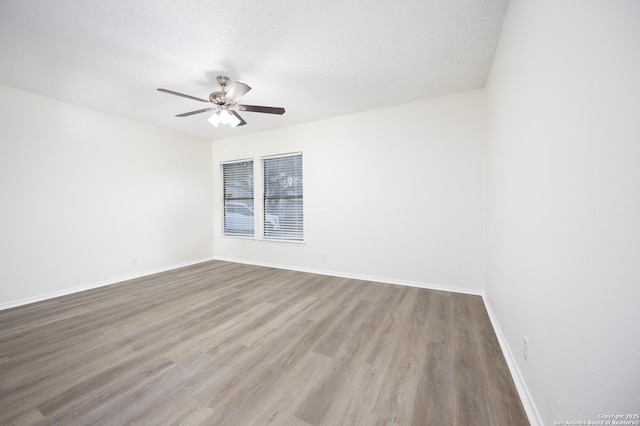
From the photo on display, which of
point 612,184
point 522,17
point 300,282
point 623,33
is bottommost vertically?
point 300,282

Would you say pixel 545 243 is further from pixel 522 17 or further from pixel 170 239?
pixel 170 239

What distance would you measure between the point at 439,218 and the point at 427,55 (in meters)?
1.98

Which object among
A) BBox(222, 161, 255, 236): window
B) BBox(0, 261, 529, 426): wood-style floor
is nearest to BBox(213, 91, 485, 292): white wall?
BBox(0, 261, 529, 426): wood-style floor

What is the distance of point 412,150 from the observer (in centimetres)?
335

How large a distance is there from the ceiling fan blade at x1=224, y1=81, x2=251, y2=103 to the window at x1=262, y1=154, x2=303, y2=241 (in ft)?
6.36

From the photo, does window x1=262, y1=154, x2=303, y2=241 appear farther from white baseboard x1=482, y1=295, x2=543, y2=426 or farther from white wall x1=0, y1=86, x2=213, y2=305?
white baseboard x1=482, y1=295, x2=543, y2=426

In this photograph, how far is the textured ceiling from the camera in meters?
1.75

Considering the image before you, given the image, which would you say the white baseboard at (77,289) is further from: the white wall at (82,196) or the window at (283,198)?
the window at (283,198)

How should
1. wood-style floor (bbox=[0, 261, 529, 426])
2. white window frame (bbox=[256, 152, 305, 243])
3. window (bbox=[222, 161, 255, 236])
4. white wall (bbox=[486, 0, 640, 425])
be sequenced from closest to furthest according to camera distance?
white wall (bbox=[486, 0, 640, 425]) → wood-style floor (bbox=[0, 261, 529, 426]) → white window frame (bbox=[256, 152, 305, 243]) → window (bbox=[222, 161, 255, 236])

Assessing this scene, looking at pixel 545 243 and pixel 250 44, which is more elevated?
pixel 250 44

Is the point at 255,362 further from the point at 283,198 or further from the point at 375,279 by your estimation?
the point at 283,198

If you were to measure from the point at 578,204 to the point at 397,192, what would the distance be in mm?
2627

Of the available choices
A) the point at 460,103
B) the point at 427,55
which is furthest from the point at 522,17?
the point at 460,103

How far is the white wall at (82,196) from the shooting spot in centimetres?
282
